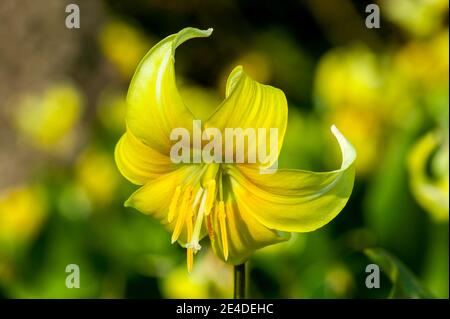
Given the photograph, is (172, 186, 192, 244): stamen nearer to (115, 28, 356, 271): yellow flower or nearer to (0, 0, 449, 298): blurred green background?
(115, 28, 356, 271): yellow flower

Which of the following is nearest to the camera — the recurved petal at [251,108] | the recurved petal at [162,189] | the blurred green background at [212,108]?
the recurved petal at [251,108]

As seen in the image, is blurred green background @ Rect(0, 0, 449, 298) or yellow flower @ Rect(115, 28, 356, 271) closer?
yellow flower @ Rect(115, 28, 356, 271)

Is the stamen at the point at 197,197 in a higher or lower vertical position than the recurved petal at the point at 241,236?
higher

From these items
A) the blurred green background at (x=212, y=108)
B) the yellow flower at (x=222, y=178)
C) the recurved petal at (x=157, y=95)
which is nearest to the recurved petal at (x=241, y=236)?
the yellow flower at (x=222, y=178)

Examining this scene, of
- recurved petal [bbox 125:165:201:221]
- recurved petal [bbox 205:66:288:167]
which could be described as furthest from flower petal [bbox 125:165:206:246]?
recurved petal [bbox 205:66:288:167]

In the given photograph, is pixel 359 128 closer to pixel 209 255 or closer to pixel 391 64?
pixel 391 64

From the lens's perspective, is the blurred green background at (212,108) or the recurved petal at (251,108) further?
the blurred green background at (212,108)

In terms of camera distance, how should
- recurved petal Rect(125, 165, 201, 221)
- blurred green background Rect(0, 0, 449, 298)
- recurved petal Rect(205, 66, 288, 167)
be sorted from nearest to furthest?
1. recurved petal Rect(205, 66, 288, 167)
2. recurved petal Rect(125, 165, 201, 221)
3. blurred green background Rect(0, 0, 449, 298)

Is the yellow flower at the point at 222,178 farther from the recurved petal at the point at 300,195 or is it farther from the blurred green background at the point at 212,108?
the blurred green background at the point at 212,108
